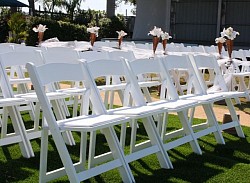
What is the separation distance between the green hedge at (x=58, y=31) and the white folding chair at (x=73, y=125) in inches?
600

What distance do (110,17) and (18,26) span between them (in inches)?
157

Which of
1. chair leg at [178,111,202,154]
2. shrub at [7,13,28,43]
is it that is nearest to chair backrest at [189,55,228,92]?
chair leg at [178,111,202,154]

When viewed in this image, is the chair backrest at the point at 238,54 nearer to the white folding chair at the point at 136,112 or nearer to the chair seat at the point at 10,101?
the white folding chair at the point at 136,112

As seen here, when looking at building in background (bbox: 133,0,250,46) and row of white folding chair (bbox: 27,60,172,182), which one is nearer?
row of white folding chair (bbox: 27,60,172,182)

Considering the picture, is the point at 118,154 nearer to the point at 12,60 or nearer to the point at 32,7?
the point at 12,60

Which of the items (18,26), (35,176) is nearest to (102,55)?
(35,176)

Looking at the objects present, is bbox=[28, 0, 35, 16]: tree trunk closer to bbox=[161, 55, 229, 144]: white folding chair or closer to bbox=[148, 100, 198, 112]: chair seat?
bbox=[161, 55, 229, 144]: white folding chair

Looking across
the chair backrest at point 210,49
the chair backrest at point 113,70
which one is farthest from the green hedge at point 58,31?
the chair backrest at point 113,70

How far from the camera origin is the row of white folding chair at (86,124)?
4.39m

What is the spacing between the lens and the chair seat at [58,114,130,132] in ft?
14.2

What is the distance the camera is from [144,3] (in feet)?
70.8

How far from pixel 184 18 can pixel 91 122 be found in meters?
17.8

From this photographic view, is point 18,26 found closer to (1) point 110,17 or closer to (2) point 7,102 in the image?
(1) point 110,17

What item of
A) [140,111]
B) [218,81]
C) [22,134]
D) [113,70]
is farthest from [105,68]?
[218,81]
